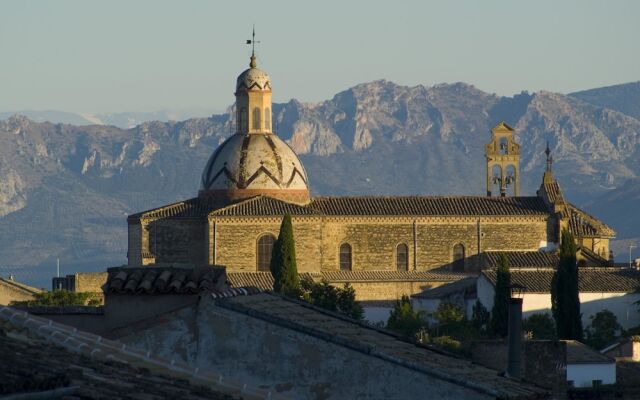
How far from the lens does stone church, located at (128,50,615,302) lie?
85.8 m

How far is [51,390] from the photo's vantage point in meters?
13.1

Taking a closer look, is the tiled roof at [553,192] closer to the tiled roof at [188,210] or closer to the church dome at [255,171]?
the church dome at [255,171]

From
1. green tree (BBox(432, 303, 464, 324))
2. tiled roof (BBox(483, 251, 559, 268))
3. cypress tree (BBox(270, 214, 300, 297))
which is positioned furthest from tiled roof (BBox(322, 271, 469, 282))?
green tree (BBox(432, 303, 464, 324))

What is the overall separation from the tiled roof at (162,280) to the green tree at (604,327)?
4977 centimetres

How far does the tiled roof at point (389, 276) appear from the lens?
85.9 m

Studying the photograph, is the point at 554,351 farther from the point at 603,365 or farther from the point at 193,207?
the point at 193,207

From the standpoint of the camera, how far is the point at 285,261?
78688 mm

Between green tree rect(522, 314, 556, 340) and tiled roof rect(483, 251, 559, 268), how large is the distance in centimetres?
947

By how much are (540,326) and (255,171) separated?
19676mm

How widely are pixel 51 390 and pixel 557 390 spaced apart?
1260cm

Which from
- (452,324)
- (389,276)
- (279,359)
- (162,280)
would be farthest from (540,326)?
(279,359)

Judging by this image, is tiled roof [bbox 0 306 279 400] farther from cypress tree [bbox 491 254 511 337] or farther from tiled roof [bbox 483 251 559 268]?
tiled roof [bbox 483 251 559 268]

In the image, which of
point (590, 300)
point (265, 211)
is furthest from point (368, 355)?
point (265, 211)

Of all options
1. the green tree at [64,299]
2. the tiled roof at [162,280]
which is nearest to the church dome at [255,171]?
the green tree at [64,299]
